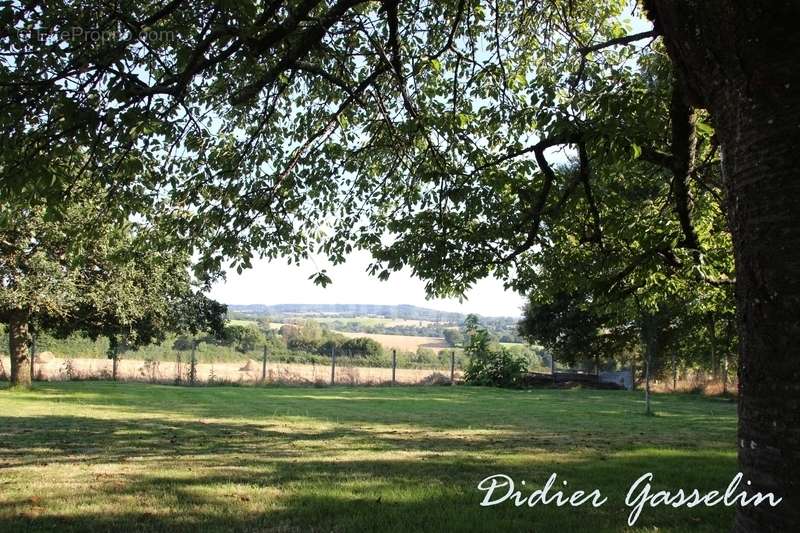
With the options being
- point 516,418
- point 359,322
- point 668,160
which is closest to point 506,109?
point 668,160

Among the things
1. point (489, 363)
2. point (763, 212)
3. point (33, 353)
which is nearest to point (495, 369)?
point (489, 363)

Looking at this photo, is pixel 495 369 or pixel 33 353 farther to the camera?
pixel 495 369

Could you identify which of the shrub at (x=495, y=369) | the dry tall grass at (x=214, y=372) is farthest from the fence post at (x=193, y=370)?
the shrub at (x=495, y=369)

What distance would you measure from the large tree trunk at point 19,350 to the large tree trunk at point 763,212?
21263 millimetres

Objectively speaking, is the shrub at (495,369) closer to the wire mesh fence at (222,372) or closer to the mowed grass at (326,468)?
the wire mesh fence at (222,372)

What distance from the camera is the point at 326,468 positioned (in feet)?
22.8

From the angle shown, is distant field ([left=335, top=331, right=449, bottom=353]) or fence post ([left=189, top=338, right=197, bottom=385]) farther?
distant field ([left=335, top=331, right=449, bottom=353])

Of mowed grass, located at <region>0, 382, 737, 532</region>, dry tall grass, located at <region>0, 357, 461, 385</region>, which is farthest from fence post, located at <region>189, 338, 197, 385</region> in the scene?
mowed grass, located at <region>0, 382, 737, 532</region>

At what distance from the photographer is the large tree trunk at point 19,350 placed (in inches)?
756

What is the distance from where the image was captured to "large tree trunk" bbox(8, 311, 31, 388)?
63.0ft

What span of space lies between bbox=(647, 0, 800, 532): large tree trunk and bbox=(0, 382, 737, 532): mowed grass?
2.34 metres

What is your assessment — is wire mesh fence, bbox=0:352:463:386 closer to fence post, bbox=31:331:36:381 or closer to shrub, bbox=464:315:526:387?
fence post, bbox=31:331:36:381

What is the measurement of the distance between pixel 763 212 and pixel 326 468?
559 centimetres

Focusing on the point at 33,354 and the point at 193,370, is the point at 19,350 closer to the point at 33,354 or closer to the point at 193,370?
the point at 33,354
